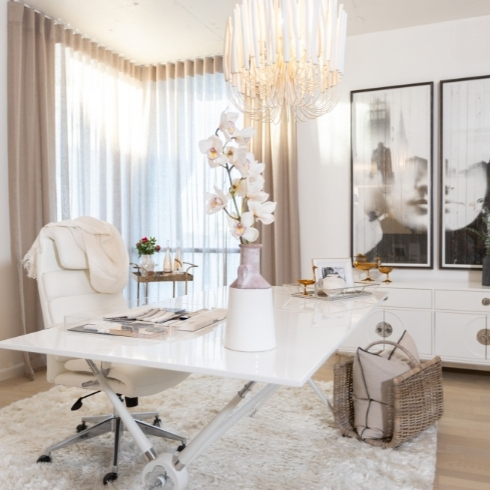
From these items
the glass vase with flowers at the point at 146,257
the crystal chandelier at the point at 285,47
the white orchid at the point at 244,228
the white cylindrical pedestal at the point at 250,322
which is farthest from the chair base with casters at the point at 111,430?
the glass vase with flowers at the point at 146,257

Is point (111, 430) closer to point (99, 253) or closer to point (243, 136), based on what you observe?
point (99, 253)

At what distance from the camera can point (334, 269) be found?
236 centimetres

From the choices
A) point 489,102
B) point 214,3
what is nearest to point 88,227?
point 214,3

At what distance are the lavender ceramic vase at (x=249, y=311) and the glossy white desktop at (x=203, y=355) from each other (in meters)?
0.03

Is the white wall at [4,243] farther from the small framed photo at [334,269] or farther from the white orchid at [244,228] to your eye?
the white orchid at [244,228]

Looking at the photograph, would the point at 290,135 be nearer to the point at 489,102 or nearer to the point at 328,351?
the point at 489,102

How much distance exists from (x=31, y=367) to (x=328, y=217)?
8.06ft

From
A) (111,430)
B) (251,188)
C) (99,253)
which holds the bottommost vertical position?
(111,430)

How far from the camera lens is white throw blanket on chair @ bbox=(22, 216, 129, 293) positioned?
238 centimetres

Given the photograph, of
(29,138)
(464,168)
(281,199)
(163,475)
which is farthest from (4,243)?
(464,168)

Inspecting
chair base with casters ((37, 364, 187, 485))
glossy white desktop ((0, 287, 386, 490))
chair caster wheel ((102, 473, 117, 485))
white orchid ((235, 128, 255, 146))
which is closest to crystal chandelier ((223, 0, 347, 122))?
white orchid ((235, 128, 255, 146))

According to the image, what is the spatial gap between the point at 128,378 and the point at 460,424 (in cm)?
174

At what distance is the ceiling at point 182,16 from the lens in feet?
11.3

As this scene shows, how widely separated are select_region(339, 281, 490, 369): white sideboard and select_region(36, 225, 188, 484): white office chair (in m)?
1.78
